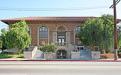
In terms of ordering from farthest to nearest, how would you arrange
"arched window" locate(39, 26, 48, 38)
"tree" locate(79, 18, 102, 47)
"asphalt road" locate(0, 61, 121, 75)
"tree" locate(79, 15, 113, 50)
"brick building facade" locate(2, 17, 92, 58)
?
1. "arched window" locate(39, 26, 48, 38)
2. "brick building facade" locate(2, 17, 92, 58)
3. "tree" locate(79, 18, 102, 47)
4. "tree" locate(79, 15, 113, 50)
5. "asphalt road" locate(0, 61, 121, 75)

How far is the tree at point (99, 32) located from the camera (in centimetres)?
4806

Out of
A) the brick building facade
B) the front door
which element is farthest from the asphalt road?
the front door

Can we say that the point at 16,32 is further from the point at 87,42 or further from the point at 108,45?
the point at 108,45

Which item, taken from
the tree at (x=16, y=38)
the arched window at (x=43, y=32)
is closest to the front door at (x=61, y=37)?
the arched window at (x=43, y=32)

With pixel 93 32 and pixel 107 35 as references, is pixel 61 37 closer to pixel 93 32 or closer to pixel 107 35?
pixel 93 32

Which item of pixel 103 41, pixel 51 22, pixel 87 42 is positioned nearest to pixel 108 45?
pixel 103 41

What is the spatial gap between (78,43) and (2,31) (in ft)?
55.1

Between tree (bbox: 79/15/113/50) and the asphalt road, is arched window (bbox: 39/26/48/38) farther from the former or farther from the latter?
the asphalt road

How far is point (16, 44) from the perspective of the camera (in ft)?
161

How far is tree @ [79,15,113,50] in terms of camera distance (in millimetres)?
48062

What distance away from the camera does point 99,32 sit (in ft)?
159

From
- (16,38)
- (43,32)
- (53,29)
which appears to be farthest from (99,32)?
(43,32)

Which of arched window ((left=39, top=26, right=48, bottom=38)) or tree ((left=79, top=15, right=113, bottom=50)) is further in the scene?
arched window ((left=39, top=26, right=48, bottom=38))

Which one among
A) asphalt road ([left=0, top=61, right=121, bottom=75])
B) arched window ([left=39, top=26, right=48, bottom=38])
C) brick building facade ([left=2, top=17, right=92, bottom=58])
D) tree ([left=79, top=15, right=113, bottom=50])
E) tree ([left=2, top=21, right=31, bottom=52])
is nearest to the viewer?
asphalt road ([left=0, top=61, right=121, bottom=75])
